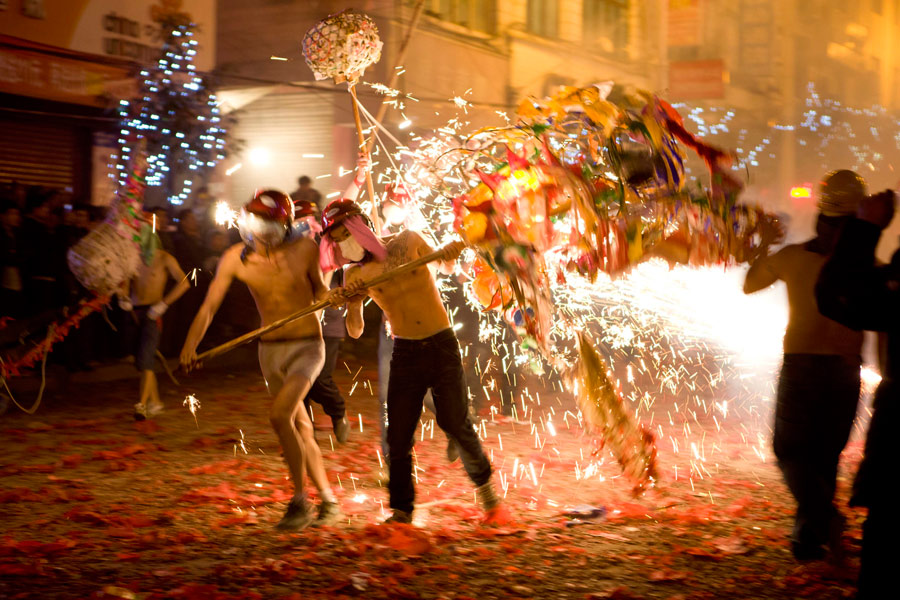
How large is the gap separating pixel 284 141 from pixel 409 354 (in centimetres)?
1435

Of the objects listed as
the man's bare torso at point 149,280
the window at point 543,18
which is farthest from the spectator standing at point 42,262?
the window at point 543,18

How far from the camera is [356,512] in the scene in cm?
620

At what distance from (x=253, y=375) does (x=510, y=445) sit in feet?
17.7

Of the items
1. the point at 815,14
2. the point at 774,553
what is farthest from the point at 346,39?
the point at 815,14

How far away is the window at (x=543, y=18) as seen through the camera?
75.2 ft

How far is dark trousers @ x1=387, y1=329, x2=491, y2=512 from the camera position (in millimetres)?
5773

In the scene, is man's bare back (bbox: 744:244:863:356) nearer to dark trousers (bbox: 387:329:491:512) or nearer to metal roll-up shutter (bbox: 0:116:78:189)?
dark trousers (bbox: 387:329:491:512)

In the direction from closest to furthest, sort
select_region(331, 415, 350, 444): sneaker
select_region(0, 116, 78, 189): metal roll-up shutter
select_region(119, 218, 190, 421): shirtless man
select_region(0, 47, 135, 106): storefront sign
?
select_region(331, 415, 350, 444): sneaker, select_region(119, 218, 190, 421): shirtless man, select_region(0, 47, 135, 106): storefront sign, select_region(0, 116, 78, 189): metal roll-up shutter

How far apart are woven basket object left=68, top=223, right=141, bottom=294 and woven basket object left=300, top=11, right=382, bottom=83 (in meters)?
2.93

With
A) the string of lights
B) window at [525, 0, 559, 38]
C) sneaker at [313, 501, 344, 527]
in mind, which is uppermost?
window at [525, 0, 559, 38]

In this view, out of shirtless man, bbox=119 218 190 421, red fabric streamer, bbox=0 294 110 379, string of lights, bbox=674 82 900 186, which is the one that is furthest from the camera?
string of lights, bbox=674 82 900 186

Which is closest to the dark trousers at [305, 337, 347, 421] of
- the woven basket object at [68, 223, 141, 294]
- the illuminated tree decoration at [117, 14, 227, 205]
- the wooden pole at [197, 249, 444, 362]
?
the woven basket object at [68, 223, 141, 294]

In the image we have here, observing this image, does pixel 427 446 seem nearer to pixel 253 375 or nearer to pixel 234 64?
pixel 253 375

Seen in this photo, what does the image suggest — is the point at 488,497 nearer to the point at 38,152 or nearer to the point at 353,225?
the point at 353,225
